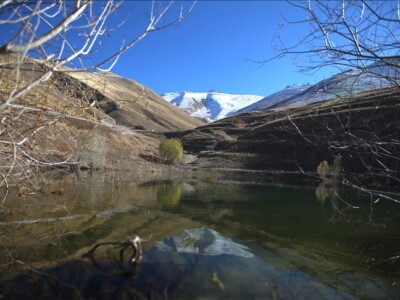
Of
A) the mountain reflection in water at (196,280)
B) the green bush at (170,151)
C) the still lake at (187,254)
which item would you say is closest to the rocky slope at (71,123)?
the still lake at (187,254)

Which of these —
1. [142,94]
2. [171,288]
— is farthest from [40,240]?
[142,94]

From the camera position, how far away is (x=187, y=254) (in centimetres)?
1309

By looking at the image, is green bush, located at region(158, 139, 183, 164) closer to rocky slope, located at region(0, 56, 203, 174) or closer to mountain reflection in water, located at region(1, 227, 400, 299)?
rocky slope, located at region(0, 56, 203, 174)

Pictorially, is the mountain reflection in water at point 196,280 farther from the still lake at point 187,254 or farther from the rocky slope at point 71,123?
the rocky slope at point 71,123

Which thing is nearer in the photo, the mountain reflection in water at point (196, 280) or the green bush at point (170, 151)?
the mountain reflection in water at point (196, 280)

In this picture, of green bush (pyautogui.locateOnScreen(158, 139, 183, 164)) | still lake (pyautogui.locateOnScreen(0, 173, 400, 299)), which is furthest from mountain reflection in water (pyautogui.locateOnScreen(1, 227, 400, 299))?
green bush (pyautogui.locateOnScreen(158, 139, 183, 164))

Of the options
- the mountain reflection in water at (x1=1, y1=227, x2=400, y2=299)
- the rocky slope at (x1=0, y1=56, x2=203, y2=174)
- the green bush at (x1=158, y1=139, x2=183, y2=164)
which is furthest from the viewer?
the green bush at (x1=158, y1=139, x2=183, y2=164)

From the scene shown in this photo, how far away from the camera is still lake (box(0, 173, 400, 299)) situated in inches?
364

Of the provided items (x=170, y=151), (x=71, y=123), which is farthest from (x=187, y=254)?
(x=170, y=151)

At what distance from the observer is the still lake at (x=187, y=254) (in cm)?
926

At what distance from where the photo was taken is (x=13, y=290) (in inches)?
332

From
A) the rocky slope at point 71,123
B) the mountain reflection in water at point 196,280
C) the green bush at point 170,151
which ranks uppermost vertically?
the green bush at point 170,151

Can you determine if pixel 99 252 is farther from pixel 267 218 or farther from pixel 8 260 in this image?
pixel 267 218

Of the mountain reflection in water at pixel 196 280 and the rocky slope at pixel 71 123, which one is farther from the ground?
the rocky slope at pixel 71 123
